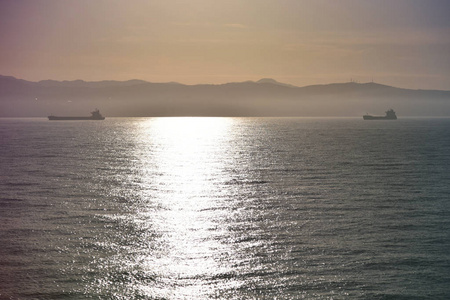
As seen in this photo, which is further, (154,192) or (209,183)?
(209,183)

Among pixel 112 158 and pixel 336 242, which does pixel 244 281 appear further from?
pixel 112 158

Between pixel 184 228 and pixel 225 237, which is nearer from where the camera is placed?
pixel 225 237

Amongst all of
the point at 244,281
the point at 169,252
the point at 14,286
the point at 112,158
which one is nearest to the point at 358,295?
the point at 244,281

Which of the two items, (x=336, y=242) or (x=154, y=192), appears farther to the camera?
(x=154, y=192)

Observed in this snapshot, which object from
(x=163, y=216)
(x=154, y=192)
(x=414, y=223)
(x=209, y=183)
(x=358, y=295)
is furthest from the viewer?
(x=209, y=183)

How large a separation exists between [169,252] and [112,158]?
67.8m

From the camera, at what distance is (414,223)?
38.1 m

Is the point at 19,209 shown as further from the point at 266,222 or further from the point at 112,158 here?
the point at 112,158

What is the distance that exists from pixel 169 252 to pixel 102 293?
704 cm

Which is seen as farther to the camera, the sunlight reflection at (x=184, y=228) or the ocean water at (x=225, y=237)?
the sunlight reflection at (x=184, y=228)

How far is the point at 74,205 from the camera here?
45.1 meters

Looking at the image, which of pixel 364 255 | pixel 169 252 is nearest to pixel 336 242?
pixel 364 255

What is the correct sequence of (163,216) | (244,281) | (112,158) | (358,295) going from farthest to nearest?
(112,158)
(163,216)
(244,281)
(358,295)

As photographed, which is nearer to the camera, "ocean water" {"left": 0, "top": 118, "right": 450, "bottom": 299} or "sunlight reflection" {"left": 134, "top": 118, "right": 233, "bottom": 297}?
"ocean water" {"left": 0, "top": 118, "right": 450, "bottom": 299}
